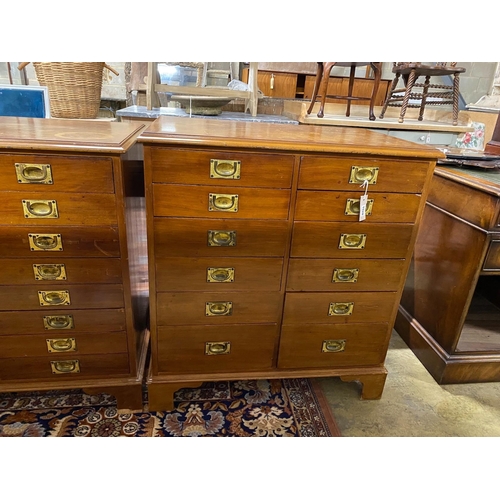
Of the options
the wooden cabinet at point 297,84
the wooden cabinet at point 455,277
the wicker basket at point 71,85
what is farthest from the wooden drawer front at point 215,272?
the wooden cabinet at point 297,84

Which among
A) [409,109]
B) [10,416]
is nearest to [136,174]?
[10,416]

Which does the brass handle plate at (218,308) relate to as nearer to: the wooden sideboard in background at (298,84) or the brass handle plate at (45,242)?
the brass handle plate at (45,242)

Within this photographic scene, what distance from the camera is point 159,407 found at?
1.42 metres

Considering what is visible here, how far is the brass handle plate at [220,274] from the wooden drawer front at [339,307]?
23cm

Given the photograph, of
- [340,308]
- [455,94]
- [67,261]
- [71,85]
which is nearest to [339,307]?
[340,308]

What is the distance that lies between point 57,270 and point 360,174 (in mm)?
1016

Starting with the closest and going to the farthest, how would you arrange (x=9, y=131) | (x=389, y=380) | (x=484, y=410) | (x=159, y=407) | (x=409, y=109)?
(x=9, y=131), (x=159, y=407), (x=484, y=410), (x=389, y=380), (x=409, y=109)

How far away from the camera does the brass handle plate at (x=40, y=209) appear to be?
1068 millimetres

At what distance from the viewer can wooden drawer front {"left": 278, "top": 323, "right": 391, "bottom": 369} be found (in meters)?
1.41

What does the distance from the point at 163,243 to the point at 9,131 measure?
0.57m

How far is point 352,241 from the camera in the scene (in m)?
1.27

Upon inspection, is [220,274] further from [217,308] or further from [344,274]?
[344,274]

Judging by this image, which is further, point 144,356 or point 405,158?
point 144,356

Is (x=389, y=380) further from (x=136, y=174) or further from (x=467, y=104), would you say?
(x=467, y=104)
